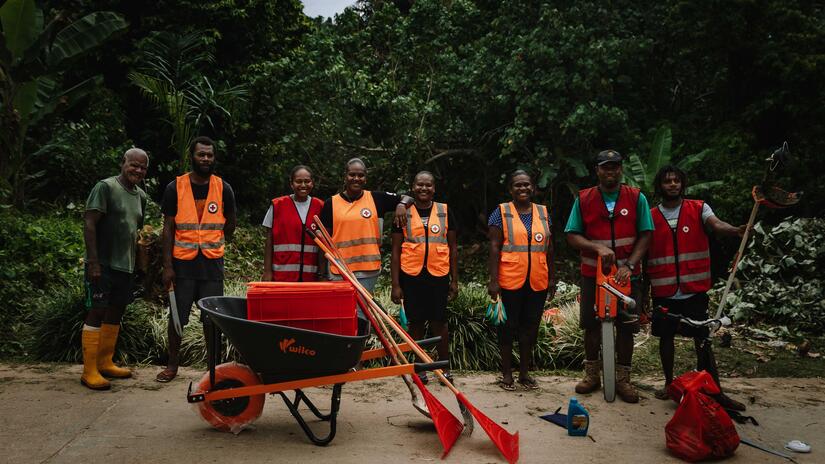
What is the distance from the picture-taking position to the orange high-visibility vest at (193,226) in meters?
5.12

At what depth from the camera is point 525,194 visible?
524 centimetres

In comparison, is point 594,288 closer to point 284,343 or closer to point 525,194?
point 525,194

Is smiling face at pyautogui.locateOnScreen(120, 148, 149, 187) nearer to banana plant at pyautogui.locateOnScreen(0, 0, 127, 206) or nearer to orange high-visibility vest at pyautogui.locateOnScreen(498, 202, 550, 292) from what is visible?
orange high-visibility vest at pyautogui.locateOnScreen(498, 202, 550, 292)

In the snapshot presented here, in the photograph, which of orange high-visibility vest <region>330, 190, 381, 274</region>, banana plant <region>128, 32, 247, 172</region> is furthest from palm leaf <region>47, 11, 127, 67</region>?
orange high-visibility vest <region>330, 190, 381, 274</region>

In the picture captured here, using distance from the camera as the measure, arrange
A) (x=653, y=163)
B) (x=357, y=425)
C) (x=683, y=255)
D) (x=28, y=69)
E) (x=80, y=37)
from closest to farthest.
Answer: (x=357, y=425), (x=683, y=255), (x=28, y=69), (x=80, y=37), (x=653, y=163)

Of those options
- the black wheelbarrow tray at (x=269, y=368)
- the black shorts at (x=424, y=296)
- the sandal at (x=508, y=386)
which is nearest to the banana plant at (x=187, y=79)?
the black shorts at (x=424, y=296)

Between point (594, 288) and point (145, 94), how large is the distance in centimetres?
999

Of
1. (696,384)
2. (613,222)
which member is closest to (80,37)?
(613,222)

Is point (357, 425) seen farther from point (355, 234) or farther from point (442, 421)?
point (355, 234)

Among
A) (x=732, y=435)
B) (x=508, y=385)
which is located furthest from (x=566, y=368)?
(x=732, y=435)

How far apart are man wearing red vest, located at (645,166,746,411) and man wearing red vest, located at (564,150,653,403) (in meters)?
0.14

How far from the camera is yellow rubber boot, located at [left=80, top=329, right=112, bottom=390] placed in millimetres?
4926

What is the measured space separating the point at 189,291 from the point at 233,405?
141cm

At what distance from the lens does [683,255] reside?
4859 mm
